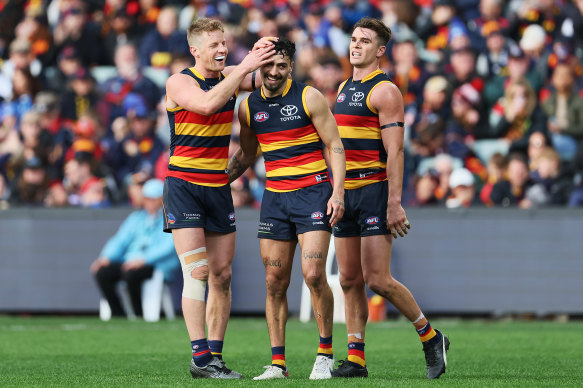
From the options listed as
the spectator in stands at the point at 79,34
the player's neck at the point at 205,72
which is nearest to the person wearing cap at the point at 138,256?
the spectator in stands at the point at 79,34

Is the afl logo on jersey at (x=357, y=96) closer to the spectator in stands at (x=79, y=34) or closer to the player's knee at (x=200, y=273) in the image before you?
the player's knee at (x=200, y=273)

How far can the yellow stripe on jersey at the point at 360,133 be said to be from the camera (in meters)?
8.49

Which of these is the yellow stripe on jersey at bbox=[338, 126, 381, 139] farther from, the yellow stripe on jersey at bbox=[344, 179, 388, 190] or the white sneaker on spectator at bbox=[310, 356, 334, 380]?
the white sneaker on spectator at bbox=[310, 356, 334, 380]

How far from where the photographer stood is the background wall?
14539 mm

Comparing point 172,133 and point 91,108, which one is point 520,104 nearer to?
point 91,108

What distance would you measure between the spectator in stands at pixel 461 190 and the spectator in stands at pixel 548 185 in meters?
0.73

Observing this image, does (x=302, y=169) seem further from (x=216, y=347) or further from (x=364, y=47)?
(x=216, y=347)

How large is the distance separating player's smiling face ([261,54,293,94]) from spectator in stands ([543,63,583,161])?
7963 mm

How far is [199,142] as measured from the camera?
8312 millimetres

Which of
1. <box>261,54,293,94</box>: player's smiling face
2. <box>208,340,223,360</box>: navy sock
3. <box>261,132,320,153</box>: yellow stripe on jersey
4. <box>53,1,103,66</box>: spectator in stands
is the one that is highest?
<box>53,1,103,66</box>: spectator in stands

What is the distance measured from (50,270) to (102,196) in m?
1.42

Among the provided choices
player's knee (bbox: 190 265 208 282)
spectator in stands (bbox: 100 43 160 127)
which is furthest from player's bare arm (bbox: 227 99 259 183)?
spectator in stands (bbox: 100 43 160 127)

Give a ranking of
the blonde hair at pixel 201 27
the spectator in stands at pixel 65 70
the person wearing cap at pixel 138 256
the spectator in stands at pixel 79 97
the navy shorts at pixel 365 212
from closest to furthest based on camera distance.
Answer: the blonde hair at pixel 201 27 → the navy shorts at pixel 365 212 → the person wearing cap at pixel 138 256 → the spectator in stands at pixel 79 97 → the spectator in stands at pixel 65 70

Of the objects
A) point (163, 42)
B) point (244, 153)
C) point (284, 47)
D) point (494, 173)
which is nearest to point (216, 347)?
point (244, 153)
